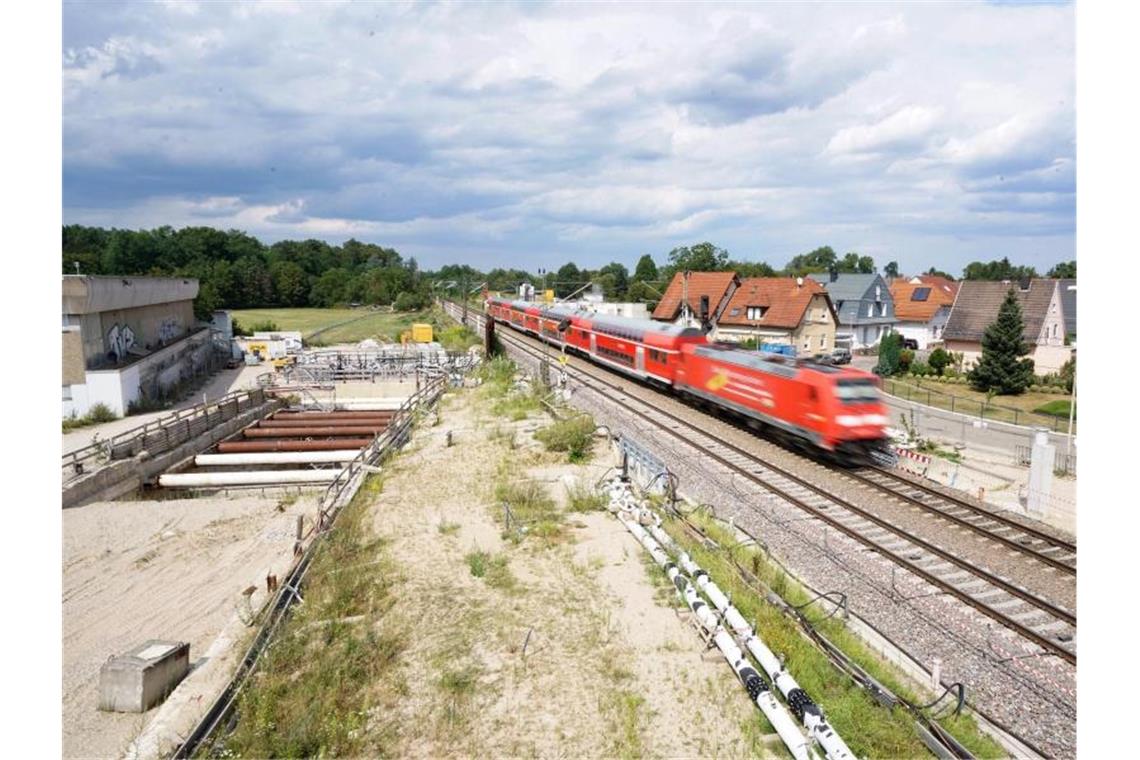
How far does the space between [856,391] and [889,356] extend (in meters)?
33.5

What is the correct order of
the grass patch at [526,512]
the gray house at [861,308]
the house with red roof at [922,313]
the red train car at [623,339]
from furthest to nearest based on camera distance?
the house with red roof at [922,313] < the gray house at [861,308] < the red train car at [623,339] < the grass patch at [526,512]

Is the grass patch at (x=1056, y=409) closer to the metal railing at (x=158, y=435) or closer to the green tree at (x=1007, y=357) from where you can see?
the green tree at (x=1007, y=357)

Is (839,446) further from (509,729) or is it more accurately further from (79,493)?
(79,493)

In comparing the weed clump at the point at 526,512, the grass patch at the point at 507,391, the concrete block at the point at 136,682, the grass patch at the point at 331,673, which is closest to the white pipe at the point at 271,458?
the grass patch at the point at 507,391

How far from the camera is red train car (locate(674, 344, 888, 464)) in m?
19.1

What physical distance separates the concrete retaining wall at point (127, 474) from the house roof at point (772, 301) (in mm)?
41465

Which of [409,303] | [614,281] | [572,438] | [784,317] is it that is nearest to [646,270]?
[614,281]

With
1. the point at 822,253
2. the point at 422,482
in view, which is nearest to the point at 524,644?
the point at 422,482

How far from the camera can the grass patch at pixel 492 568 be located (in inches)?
520

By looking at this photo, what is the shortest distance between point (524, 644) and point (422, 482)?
1036 cm

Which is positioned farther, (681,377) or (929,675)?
(681,377)

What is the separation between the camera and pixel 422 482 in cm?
2055

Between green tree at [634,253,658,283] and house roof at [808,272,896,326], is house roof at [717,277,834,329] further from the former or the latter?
green tree at [634,253,658,283]

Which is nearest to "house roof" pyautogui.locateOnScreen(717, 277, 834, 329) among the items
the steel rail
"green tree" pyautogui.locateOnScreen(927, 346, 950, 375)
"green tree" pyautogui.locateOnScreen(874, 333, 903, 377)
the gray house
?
the gray house
